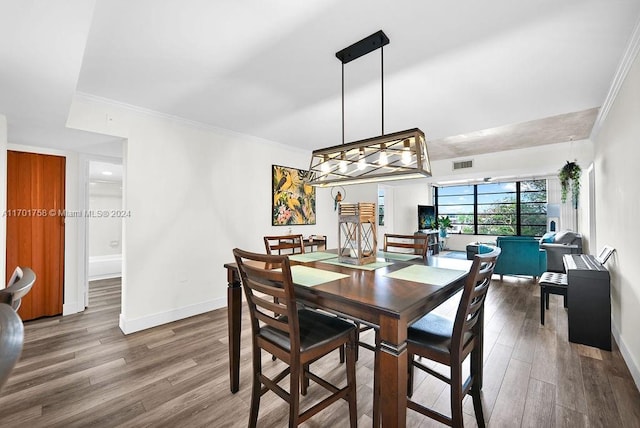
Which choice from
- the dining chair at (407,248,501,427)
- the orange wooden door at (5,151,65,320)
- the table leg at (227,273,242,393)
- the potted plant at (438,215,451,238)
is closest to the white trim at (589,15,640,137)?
the dining chair at (407,248,501,427)

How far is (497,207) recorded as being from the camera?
8891mm

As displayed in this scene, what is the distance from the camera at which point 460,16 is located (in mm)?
1671

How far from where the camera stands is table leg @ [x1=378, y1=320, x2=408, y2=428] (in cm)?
115

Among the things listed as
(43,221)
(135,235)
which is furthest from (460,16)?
(43,221)

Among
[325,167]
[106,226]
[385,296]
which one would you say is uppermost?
[325,167]

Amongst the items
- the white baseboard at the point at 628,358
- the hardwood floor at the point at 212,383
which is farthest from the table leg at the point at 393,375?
the white baseboard at the point at 628,358

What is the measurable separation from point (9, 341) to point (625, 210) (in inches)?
142

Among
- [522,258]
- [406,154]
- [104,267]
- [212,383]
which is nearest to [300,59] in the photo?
[406,154]

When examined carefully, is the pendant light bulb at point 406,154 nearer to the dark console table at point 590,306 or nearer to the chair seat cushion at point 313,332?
the chair seat cushion at point 313,332

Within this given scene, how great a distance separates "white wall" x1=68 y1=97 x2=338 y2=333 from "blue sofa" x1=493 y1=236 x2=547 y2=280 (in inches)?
158

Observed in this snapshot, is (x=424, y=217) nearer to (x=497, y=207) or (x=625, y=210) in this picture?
(x=497, y=207)

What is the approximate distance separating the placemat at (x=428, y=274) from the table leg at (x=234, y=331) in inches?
41.9

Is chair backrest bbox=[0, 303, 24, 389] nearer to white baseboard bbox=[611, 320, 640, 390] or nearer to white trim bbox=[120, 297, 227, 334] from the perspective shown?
white trim bbox=[120, 297, 227, 334]

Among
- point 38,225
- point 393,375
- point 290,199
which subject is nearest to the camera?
point 393,375
